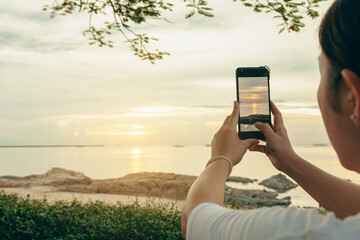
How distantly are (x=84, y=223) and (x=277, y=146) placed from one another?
4687mm

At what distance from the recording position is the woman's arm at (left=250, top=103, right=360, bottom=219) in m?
1.75

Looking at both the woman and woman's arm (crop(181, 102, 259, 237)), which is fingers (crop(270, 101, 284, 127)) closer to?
woman's arm (crop(181, 102, 259, 237))

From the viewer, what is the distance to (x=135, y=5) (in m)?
7.41

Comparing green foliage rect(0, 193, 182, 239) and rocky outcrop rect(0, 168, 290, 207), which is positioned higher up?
green foliage rect(0, 193, 182, 239)

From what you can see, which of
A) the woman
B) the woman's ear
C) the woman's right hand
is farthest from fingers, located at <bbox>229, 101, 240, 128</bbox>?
the woman's ear

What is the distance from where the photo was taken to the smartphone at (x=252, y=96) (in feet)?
7.53

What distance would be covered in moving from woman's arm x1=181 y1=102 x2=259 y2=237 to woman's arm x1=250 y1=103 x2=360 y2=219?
27cm

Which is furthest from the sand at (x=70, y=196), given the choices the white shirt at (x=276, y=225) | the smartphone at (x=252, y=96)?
the white shirt at (x=276, y=225)

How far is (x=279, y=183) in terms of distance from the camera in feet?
46.0

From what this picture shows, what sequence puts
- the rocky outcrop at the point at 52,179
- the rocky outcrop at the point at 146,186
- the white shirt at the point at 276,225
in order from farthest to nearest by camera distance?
the rocky outcrop at the point at 52,179
the rocky outcrop at the point at 146,186
the white shirt at the point at 276,225

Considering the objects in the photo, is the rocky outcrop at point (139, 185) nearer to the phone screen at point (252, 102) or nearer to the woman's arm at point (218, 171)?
the phone screen at point (252, 102)

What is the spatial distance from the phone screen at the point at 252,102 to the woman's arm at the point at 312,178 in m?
0.15

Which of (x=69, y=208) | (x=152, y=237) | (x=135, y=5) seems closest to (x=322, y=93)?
(x=152, y=237)

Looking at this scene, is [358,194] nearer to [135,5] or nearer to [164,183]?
[135,5]
